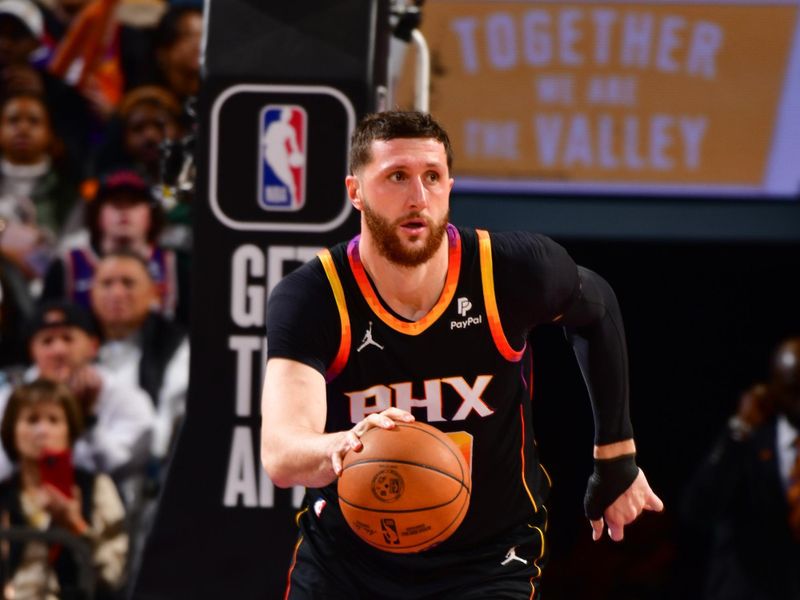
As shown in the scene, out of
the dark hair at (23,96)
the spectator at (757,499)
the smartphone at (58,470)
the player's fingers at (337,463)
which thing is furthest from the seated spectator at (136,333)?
the player's fingers at (337,463)

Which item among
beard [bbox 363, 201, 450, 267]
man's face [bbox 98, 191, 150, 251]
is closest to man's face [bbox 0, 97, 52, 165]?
man's face [bbox 98, 191, 150, 251]

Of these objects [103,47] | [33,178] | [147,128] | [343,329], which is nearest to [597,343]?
[343,329]

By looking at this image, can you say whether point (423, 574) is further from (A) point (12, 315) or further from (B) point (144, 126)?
(B) point (144, 126)

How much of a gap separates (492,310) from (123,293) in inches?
158

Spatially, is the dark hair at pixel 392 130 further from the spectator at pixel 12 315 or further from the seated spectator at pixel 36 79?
the seated spectator at pixel 36 79

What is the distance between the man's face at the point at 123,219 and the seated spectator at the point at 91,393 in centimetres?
54

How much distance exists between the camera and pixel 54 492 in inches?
266

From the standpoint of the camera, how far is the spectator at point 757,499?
7562mm

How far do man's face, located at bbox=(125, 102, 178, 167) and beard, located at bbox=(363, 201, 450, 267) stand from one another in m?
4.58

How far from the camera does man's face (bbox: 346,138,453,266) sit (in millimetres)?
3672

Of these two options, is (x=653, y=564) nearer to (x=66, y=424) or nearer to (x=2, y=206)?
(x=66, y=424)

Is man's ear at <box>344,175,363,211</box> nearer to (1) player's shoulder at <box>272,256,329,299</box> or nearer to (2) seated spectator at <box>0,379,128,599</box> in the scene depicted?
(1) player's shoulder at <box>272,256,329,299</box>

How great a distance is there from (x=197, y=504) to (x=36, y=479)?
2.00 meters

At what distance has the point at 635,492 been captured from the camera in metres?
3.99
